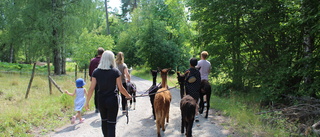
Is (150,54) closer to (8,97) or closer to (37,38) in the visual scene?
(37,38)

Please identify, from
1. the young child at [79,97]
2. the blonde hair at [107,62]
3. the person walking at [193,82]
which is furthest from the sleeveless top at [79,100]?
the person walking at [193,82]

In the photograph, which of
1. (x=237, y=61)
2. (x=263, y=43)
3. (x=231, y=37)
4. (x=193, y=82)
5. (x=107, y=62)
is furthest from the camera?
(x=237, y=61)

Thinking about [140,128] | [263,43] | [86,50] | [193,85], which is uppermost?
[86,50]

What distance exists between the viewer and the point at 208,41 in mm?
11453

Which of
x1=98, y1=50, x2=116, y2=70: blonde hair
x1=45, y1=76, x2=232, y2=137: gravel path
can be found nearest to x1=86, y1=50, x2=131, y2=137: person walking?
x1=98, y1=50, x2=116, y2=70: blonde hair

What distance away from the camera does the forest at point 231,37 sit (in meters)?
7.10

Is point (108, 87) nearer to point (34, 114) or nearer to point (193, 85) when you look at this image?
point (193, 85)

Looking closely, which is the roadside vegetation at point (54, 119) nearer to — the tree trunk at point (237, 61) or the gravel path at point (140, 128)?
the gravel path at point (140, 128)

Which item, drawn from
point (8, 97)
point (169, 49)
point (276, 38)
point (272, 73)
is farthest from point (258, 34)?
point (169, 49)

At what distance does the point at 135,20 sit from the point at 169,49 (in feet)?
44.8

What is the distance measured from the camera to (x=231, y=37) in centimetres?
989

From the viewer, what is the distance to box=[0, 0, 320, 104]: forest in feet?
23.3

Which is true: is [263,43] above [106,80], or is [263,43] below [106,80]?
above

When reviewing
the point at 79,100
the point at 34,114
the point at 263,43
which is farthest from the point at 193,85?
the point at 34,114
